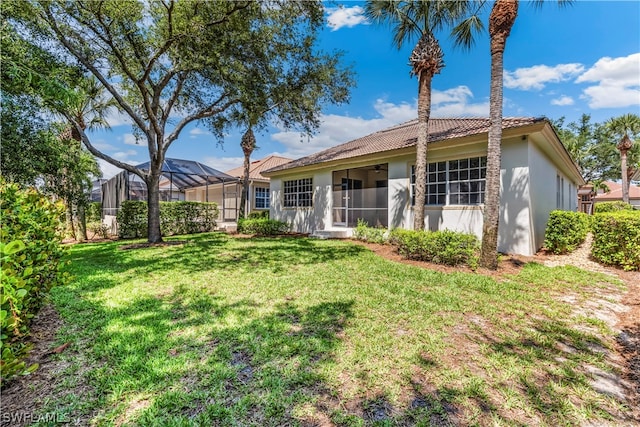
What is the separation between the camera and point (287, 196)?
1681 cm

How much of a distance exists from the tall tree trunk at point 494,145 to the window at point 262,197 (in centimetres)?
1787

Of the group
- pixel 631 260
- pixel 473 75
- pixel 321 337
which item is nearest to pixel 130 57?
pixel 321 337

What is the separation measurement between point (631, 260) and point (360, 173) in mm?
10610

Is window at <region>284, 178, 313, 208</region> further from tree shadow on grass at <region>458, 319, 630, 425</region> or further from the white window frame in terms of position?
tree shadow on grass at <region>458, 319, 630, 425</region>

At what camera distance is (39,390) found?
2.34m

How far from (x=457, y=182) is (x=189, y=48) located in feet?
31.0

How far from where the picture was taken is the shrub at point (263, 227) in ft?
47.9

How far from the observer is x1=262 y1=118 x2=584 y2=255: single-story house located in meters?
8.16

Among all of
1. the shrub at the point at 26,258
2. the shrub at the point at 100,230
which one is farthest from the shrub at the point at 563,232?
the shrub at the point at 100,230

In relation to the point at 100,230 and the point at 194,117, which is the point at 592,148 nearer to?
the point at 194,117

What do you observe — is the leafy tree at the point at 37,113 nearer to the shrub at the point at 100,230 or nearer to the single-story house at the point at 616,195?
the shrub at the point at 100,230

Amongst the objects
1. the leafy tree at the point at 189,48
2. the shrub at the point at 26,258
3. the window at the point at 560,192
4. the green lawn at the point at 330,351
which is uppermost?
the leafy tree at the point at 189,48

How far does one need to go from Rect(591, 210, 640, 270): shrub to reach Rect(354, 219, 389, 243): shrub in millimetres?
5871

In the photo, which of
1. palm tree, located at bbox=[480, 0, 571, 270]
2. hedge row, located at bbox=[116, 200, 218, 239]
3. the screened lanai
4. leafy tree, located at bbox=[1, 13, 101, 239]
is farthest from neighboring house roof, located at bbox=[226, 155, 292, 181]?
palm tree, located at bbox=[480, 0, 571, 270]
